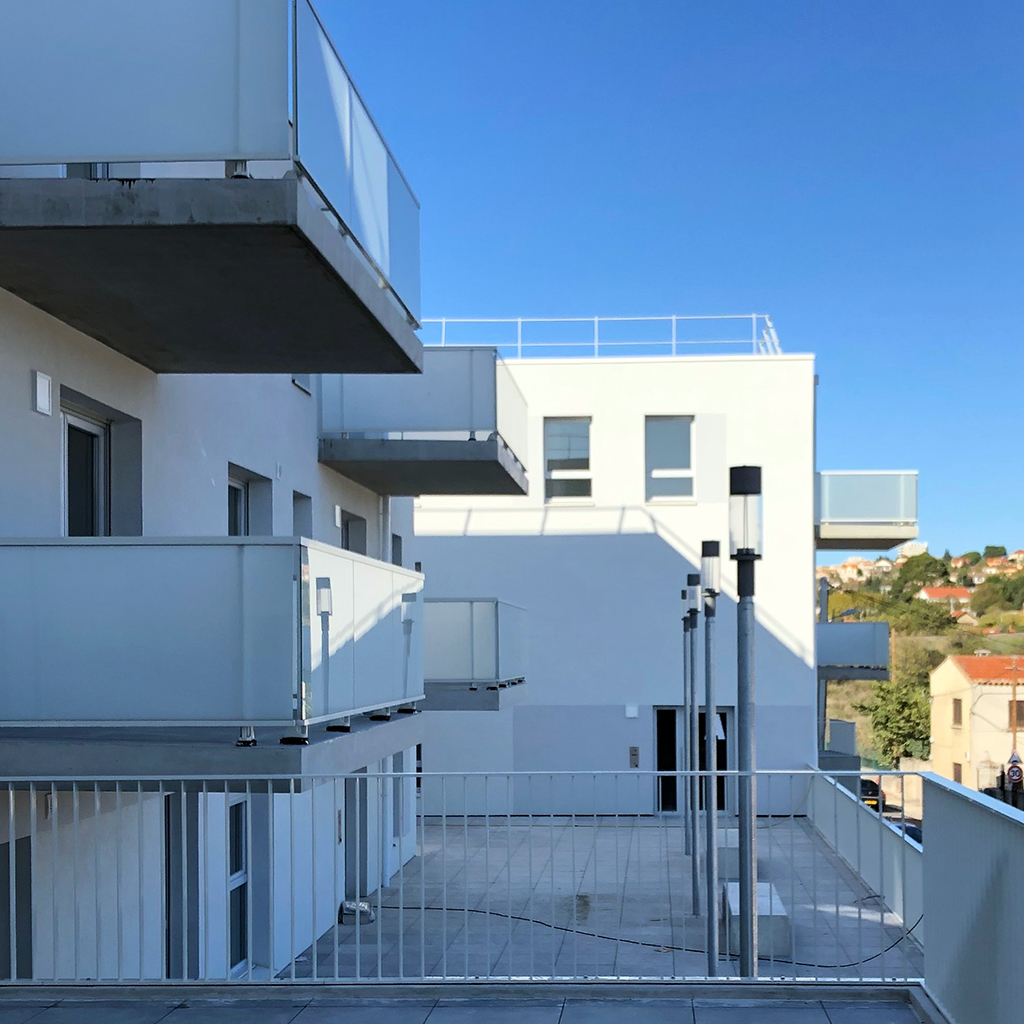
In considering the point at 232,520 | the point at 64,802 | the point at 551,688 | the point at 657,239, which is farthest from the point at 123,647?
the point at 657,239

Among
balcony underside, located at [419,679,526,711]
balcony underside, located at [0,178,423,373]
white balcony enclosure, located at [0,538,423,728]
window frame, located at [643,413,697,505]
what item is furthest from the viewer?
window frame, located at [643,413,697,505]

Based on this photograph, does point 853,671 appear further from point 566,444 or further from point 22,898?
point 22,898

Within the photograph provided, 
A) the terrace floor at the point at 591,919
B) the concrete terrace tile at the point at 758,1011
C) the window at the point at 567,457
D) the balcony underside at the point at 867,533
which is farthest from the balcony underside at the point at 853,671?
the concrete terrace tile at the point at 758,1011

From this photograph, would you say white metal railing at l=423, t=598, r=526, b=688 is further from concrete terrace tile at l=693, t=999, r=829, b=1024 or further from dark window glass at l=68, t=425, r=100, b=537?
concrete terrace tile at l=693, t=999, r=829, b=1024

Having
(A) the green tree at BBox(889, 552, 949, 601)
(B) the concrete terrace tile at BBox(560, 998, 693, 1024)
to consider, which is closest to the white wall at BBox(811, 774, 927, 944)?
(B) the concrete terrace tile at BBox(560, 998, 693, 1024)

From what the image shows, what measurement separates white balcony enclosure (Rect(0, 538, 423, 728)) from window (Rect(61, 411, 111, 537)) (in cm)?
195

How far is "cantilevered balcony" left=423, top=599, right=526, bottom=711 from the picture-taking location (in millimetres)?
16125

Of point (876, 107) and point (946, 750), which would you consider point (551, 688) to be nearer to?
point (876, 107)

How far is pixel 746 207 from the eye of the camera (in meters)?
56.6

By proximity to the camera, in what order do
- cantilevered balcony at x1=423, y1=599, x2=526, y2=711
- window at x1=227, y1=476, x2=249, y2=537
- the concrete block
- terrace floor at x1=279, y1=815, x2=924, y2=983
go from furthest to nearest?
cantilevered balcony at x1=423, y1=599, x2=526, y2=711 → the concrete block → terrace floor at x1=279, y1=815, x2=924, y2=983 → window at x1=227, y1=476, x2=249, y2=537

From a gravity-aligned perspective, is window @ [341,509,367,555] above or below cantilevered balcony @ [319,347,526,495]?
below

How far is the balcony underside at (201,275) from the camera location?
21.5 feet

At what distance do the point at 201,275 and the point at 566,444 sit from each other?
20406 mm

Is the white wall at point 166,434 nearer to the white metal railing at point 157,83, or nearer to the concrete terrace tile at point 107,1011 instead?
the white metal railing at point 157,83
